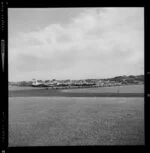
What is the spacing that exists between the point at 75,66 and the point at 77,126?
41.2 inches

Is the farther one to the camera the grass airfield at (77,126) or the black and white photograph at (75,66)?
the black and white photograph at (75,66)

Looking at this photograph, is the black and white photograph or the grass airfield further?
the black and white photograph

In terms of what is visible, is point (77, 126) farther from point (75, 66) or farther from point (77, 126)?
point (75, 66)

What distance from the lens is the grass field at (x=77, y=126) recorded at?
118 inches

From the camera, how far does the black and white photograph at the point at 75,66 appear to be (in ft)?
10.2

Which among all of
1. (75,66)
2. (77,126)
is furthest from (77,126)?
(75,66)

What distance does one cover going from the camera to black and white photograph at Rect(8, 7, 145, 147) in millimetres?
3100

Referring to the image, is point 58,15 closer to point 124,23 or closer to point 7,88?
point 124,23

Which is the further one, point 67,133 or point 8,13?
point 67,133

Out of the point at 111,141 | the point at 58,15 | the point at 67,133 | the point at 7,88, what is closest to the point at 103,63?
the point at 58,15
